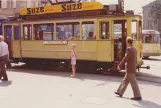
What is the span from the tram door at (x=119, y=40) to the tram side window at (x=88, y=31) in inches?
43.9

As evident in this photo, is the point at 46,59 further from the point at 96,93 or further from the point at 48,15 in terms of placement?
the point at 96,93

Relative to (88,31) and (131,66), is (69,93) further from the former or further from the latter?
(88,31)

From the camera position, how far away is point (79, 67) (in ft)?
50.1

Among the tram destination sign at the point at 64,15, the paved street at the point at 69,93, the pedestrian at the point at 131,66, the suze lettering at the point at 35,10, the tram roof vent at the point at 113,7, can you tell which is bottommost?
the paved street at the point at 69,93

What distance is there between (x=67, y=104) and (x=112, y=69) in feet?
20.2

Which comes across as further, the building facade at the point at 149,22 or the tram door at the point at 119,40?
the building facade at the point at 149,22

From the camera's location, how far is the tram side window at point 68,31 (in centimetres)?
1488

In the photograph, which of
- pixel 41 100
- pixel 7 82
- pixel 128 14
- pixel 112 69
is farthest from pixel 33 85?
pixel 128 14

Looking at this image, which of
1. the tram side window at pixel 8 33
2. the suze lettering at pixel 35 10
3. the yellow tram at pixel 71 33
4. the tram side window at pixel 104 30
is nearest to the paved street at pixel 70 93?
the yellow tram at pixel 71 33

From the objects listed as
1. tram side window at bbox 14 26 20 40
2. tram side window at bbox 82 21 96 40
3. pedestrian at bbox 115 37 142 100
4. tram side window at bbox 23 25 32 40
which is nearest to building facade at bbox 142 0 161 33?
tram side window at bbox 14 26 20 40

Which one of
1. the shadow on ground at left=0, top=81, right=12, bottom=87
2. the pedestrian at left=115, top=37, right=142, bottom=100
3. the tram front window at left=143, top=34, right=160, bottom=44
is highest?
Answer: the tram front window at left=143, top=34, right=160, bottom=44

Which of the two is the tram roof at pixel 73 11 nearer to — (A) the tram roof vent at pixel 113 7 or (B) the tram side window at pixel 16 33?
(A) the tram roof vent at pixel 113 7

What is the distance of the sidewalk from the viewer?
8.28 meters

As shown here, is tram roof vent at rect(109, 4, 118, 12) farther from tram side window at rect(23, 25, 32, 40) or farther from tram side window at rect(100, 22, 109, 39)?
tram side window at rect(23, 25, 32, 40)
